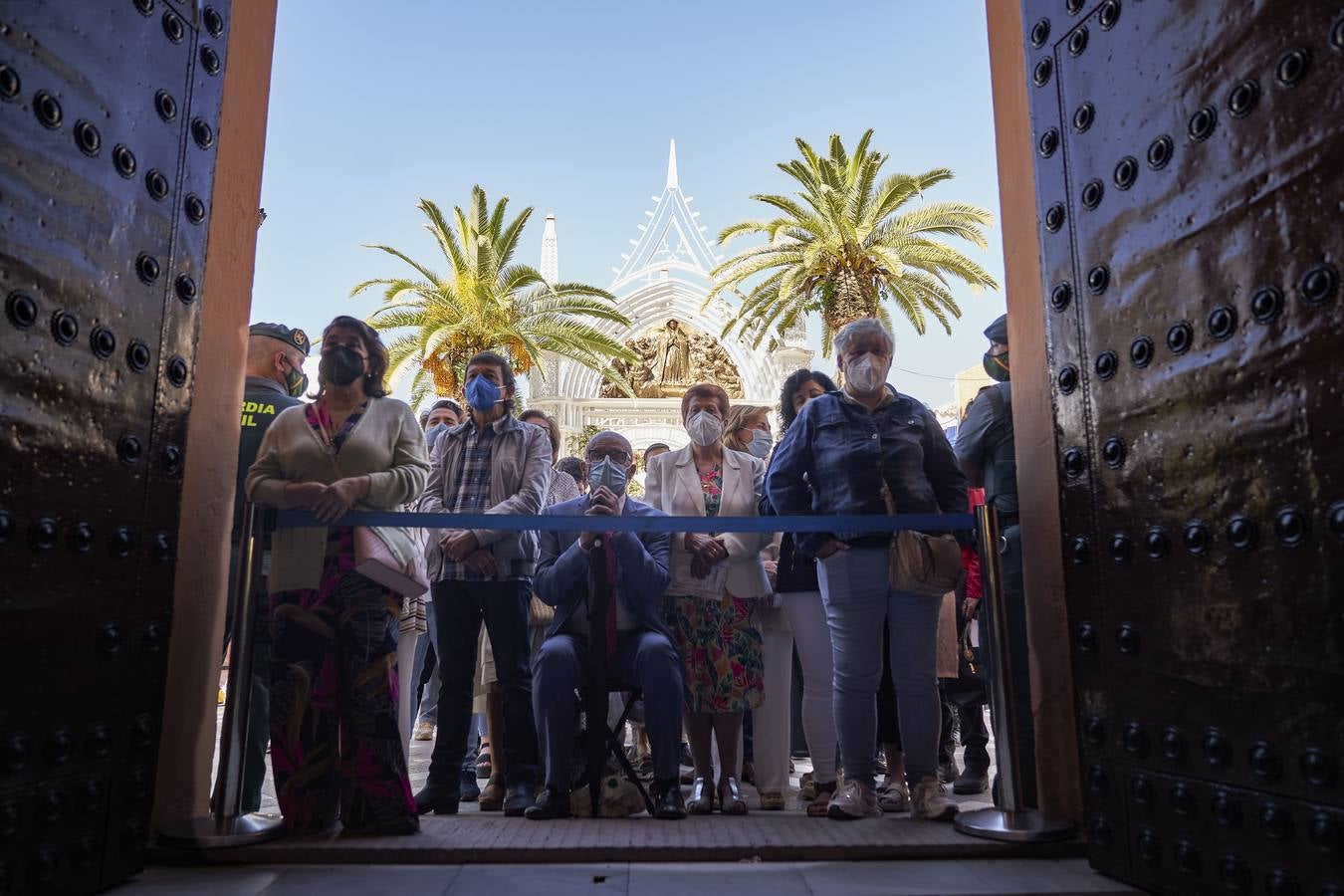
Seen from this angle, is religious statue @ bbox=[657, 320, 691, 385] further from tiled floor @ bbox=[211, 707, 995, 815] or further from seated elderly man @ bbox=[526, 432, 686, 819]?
seated elderly man @ bbox=[526, 432, 686, 819]

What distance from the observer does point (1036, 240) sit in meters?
3.42

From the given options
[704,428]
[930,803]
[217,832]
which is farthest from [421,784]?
[930,803]

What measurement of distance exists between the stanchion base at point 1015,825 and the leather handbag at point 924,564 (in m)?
0.84

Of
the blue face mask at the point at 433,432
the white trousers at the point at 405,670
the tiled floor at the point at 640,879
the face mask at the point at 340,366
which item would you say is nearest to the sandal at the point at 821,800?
the tiled floor at the point at 640,879

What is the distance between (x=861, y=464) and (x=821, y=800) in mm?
1425

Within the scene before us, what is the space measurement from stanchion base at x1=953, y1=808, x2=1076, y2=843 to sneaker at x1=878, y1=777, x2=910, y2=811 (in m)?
0.59

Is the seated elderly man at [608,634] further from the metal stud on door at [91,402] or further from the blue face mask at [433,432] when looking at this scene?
the blue face mask at [433,432]

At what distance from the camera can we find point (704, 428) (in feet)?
16.1

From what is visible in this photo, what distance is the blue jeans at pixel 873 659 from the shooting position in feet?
12.4

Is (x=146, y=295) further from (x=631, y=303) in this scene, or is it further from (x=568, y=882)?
(x=631, y=303)

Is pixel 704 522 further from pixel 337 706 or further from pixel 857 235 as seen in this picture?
pixel 857 235

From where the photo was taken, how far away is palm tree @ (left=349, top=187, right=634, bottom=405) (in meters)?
20.5

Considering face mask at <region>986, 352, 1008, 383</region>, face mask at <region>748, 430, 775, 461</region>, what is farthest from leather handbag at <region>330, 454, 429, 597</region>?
face mask at <region>986, 352, 1008, 383</region>

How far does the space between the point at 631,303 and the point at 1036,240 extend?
109 ft
